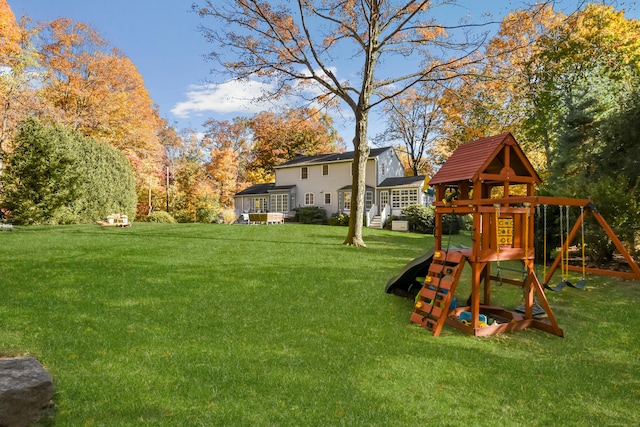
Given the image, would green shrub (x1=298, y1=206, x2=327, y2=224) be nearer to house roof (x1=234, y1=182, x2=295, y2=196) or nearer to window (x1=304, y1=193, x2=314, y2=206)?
window (x1=304, y1=193, x2=314, y2=206)

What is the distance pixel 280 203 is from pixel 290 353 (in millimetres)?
31842

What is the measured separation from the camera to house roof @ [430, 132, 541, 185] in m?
5.94

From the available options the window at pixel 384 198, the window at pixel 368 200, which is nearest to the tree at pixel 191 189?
the window at pixel 368 200

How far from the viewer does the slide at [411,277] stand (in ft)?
23.7

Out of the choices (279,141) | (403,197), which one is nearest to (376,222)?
(403,197)

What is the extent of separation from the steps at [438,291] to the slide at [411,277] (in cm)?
64

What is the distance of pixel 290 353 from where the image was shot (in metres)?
4.76

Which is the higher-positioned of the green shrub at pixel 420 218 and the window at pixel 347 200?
the window at pixel 347 200

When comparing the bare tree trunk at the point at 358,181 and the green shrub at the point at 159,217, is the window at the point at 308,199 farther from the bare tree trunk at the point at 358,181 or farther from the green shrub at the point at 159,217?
the bare tree trunk at the point at 358,181

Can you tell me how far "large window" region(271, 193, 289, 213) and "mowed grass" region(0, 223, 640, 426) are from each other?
2684 centimetres

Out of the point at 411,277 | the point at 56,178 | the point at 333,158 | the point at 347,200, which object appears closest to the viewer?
the point at 411,277

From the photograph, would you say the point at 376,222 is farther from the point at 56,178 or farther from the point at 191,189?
the point at 56,178

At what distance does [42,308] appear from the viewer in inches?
240

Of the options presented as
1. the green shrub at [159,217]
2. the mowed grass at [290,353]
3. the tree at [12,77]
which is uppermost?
the tree at [12,77]
